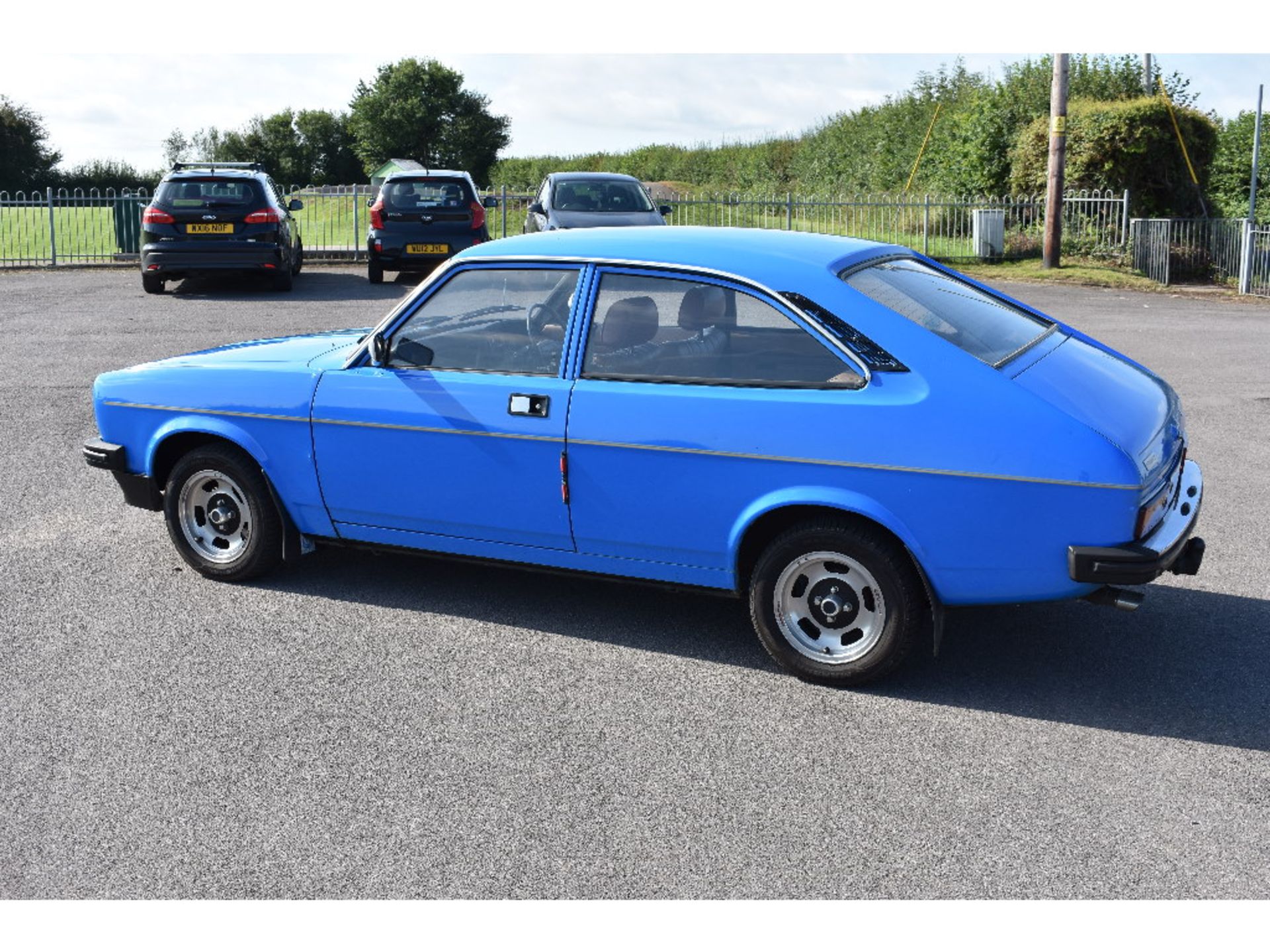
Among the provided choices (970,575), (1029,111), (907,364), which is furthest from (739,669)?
(1029,111)

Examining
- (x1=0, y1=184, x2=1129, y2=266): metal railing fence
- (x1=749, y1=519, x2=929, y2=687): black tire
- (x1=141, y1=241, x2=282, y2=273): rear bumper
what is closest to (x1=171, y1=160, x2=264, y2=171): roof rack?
(x1=141, y1=241, x2=282, y2=273): rear bumper

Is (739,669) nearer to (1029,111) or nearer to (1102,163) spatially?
(1102,163)

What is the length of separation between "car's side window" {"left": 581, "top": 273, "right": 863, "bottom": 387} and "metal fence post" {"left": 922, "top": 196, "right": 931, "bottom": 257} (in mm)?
20439

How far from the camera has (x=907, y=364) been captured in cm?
453

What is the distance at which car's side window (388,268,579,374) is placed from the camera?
17.0 feet

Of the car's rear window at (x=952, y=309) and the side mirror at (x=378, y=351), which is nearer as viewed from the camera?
the car's rear window at (x=952, y=309)

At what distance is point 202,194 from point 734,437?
1471 cm

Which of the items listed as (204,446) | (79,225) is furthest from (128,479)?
(79,225)

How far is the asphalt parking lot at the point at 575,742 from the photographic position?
11.7ft

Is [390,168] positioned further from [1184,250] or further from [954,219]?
[1184,250]

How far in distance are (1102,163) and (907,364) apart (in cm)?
2237

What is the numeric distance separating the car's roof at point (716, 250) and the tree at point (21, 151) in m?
63.9

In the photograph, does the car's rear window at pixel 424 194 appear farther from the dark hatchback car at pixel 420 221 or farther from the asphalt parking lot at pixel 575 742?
the asphalt parking lot at pixel 575 742

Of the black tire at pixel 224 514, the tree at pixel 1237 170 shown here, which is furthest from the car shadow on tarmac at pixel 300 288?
the tree at pixel 1237 170
